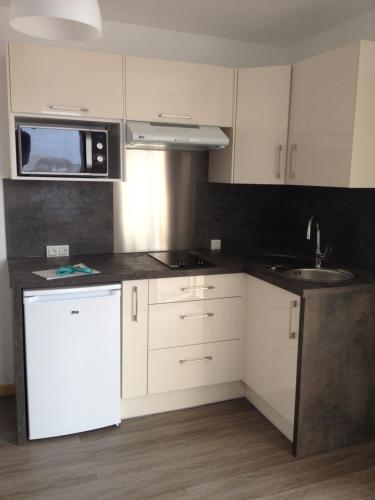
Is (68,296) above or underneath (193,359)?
above

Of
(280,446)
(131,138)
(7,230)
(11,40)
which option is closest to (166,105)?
(131,138)

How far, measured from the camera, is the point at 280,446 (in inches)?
94.7

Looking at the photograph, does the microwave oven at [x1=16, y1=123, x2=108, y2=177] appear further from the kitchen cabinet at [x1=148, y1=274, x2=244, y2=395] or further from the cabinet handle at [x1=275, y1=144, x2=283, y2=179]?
the cabinet handle at [x1=275, y1=144, x2=283, y2=179]

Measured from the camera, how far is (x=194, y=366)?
8.82 ft

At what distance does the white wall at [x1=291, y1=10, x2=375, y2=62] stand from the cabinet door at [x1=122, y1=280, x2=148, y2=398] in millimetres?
2009

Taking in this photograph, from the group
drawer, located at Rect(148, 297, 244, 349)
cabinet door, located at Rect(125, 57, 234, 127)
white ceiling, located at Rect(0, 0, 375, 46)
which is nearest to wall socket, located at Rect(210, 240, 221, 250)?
drawer, located at Rect(148, 297, 244, 349)

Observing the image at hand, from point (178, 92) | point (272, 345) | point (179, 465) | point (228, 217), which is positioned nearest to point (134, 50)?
point (178, 92)

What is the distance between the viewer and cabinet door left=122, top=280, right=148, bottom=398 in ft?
8.08

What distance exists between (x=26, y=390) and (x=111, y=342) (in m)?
0.51

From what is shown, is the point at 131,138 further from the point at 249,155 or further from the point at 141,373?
the point at 141,373

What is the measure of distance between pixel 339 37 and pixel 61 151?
76.5 inches

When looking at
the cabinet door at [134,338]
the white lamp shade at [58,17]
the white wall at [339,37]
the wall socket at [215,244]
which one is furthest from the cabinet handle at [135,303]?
the white wall at [339,37]

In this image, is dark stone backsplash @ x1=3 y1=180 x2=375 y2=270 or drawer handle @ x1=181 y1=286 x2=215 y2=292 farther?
dark stone backsplash @ x1=3 y1=180 x2=375 y2=270

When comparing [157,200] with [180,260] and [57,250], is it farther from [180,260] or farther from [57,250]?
[57,250]
